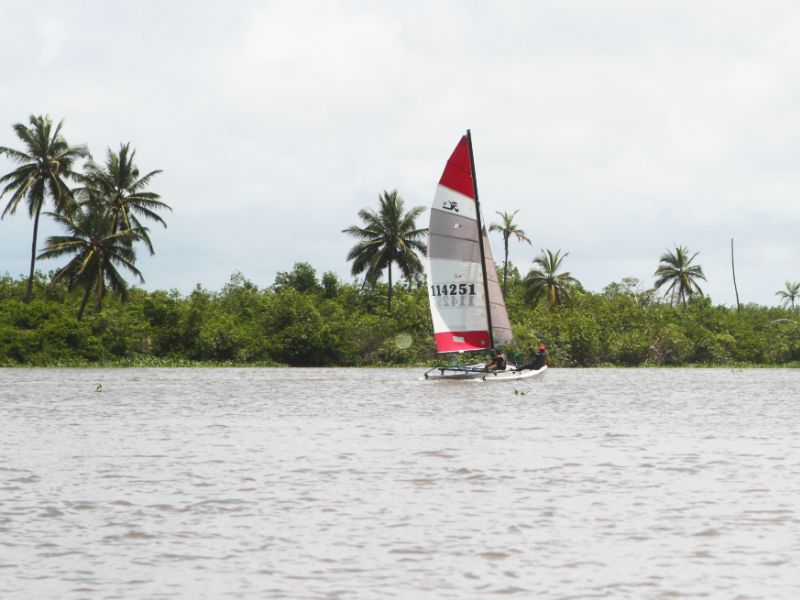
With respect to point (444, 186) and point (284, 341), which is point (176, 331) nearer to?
point (284, 341)

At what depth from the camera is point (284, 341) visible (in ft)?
227

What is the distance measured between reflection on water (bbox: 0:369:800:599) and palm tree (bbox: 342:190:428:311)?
1960 inches

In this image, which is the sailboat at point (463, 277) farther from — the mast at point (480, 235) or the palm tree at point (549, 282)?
the palm tree at point (549, 282)

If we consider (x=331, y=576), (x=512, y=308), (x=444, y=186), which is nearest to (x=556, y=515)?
(x=331, y=576)

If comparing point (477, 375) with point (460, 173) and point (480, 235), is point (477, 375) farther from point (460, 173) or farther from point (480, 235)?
point (460, 173)

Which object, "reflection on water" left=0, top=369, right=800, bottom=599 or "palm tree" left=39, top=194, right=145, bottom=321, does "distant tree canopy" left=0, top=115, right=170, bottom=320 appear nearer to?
"palm tree" left=39, top=194, right=145, bottom=321

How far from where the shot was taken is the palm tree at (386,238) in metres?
75.8

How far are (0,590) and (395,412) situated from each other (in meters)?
20.2

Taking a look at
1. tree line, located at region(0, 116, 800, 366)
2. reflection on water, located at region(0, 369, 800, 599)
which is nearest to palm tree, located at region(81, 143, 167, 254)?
tree line, located at region(0, 116, 800, 366)

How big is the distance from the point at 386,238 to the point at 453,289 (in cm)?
3397

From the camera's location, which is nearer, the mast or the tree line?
the mast

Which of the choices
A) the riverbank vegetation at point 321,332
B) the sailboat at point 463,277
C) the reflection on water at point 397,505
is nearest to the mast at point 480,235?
the sailboat at point 463,277

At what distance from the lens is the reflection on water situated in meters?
8.30

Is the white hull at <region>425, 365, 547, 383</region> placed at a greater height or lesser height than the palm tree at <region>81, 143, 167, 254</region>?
lesser
